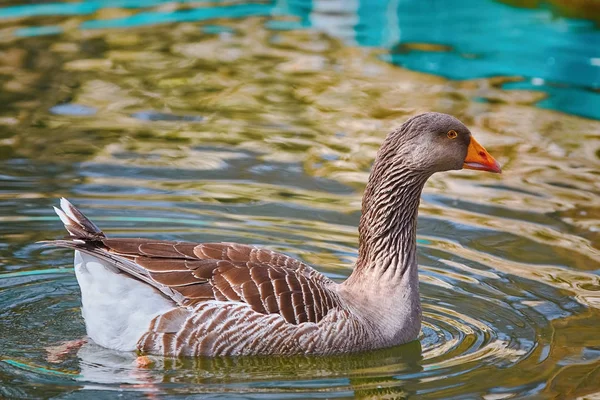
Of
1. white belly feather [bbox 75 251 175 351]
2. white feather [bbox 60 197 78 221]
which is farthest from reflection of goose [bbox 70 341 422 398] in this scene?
white feather [bbox 60 197 78 221]

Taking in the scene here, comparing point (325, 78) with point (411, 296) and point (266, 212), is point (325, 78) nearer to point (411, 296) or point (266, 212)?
point (266, 212)

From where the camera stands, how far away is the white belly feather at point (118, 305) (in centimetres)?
756

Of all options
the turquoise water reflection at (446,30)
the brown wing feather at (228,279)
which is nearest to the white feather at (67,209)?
the brown wing feather at (228,279)

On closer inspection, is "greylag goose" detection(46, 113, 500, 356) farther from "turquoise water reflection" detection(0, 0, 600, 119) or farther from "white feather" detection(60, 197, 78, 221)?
"turquoise water reflection" detection(0, 0, 600, 119)

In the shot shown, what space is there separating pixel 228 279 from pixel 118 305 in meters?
0.81

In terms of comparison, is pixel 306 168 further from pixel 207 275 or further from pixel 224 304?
pixel 224 304

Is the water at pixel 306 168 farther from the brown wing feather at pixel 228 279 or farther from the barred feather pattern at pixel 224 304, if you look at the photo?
the brown wing feather at pixel 228 279

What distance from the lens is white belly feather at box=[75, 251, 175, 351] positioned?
7559mm

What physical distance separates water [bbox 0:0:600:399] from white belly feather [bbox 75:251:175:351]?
7.1 inches

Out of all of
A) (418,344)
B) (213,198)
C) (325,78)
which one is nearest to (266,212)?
(213,198)

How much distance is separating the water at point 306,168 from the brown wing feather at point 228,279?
0.42 m

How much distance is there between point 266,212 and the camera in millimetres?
10734

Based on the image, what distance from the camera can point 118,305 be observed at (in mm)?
7555

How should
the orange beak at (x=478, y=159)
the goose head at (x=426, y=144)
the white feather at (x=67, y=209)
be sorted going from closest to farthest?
the white feather at (x=67, y=209) → the goose head at (x=426, y=144) → the orange beak at (x=478, y=159)
